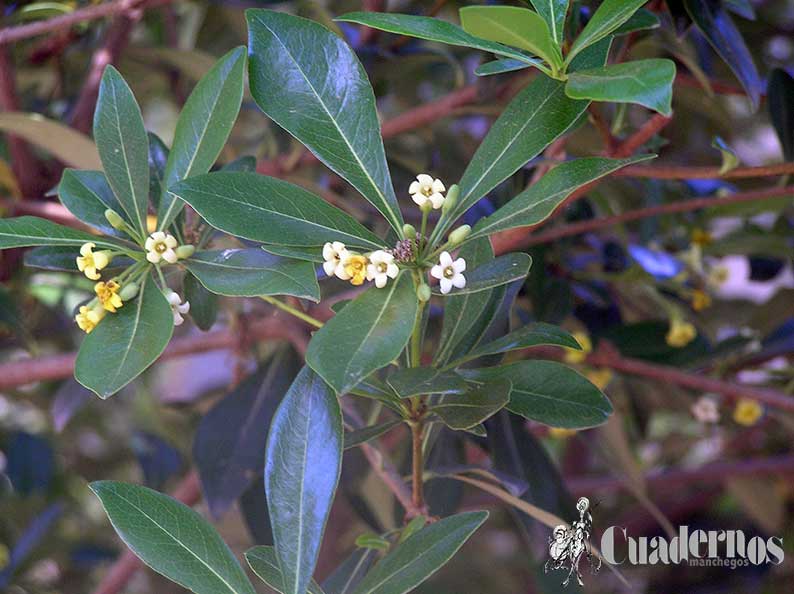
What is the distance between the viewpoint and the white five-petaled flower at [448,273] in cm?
60

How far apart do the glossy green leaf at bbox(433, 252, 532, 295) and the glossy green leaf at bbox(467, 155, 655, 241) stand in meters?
0.02

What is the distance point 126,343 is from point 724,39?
1.95 ft

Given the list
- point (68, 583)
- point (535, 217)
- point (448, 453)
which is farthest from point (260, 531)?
point (68, 583)

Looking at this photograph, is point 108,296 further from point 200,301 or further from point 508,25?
point 508,25

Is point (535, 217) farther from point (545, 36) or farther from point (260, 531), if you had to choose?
point (260, 531)

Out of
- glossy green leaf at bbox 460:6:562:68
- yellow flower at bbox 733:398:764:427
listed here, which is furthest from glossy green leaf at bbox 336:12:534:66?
yellow flower at bbox 733:398:764:427

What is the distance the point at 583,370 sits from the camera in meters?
1.13

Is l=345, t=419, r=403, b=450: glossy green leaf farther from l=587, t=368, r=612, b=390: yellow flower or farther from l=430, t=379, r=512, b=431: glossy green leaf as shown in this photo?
l=587, t=368, r=612, b=390: yellow flower

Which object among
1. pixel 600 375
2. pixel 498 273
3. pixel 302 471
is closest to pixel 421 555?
pixel 302 471

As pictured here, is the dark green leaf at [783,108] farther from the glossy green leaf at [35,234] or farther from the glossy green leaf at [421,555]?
the glossy green leaf at [35,234]

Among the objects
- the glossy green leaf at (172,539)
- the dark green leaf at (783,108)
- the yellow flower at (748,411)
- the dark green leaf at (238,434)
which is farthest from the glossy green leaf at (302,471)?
the yellow flower at (748,411)

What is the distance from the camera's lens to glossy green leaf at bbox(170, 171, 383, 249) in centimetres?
60

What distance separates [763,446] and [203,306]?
4.65 ft

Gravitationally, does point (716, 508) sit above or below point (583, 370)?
below
